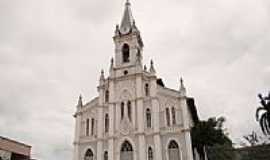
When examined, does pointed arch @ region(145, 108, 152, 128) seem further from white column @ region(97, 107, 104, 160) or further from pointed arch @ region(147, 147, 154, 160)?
white column @ region(97, 107, 104, 160)

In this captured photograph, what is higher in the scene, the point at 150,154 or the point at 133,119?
the point at 133,119

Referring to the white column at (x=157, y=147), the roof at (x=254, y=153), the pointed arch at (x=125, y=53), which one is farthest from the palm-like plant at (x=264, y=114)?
the pointed arch at (x=125, y=53)

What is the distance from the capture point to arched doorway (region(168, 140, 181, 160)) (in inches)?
1393

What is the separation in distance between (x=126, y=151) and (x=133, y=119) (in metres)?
3.96

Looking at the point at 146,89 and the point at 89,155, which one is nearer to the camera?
the point at 89,155

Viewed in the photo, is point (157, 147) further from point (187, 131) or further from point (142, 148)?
point (187, 131)

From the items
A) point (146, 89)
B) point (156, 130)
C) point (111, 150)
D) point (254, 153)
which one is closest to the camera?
point (254, 153)

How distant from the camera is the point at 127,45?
44250 millimetres

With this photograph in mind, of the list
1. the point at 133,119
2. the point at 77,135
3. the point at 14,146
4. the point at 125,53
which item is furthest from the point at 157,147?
the point at 14,146

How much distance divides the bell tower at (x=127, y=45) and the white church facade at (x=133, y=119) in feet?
0.49

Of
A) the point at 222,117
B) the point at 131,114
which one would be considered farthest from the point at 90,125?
the point at 222,117

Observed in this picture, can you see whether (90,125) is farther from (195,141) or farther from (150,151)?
(195,141)

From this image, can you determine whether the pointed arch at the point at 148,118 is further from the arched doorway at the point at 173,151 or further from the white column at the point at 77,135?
the white column at the point at 77,135

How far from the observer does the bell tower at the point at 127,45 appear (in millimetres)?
42397
